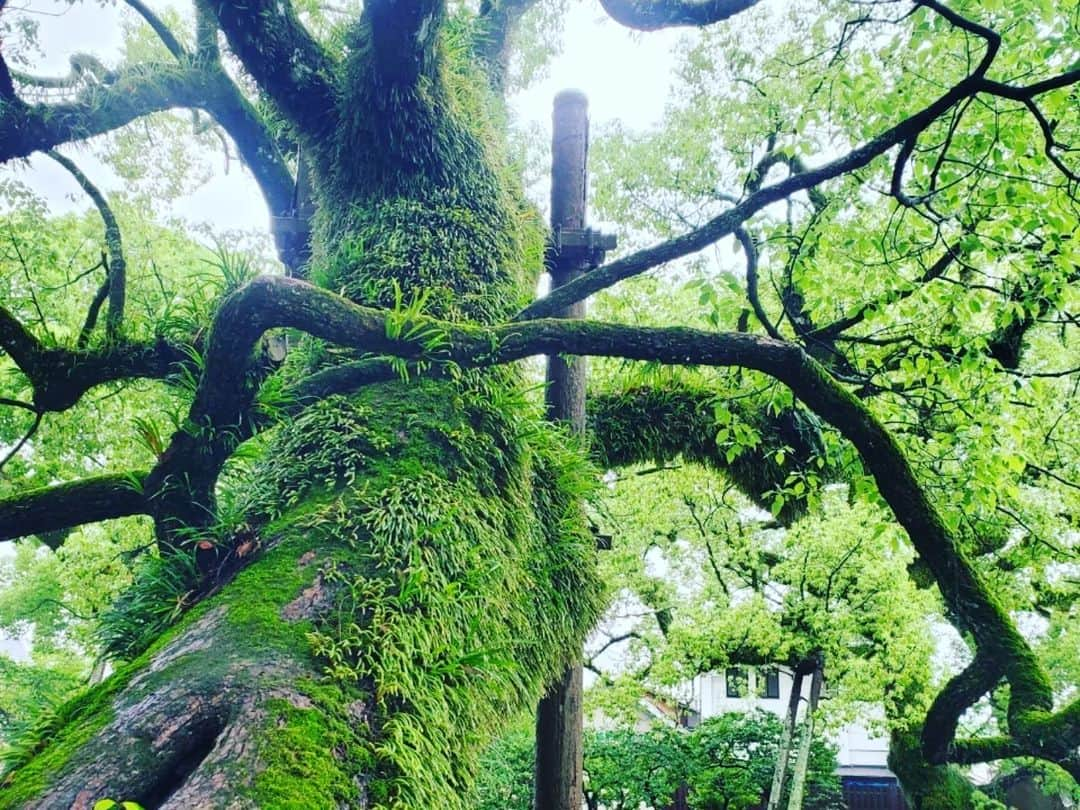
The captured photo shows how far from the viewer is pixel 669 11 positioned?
3.84 metres

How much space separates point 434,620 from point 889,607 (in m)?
7.22

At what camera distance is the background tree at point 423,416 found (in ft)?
5.92

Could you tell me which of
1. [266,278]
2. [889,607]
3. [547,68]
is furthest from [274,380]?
[889,607]

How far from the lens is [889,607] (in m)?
7.76

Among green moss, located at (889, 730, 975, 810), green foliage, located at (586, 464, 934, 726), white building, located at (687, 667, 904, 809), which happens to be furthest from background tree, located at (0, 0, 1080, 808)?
white building, located at (687, 667, 904, 809)

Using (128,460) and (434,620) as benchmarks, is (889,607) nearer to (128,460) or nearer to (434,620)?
(434,620)

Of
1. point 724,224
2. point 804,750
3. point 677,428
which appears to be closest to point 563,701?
point 677,428

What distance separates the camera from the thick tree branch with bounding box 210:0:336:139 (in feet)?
10.5

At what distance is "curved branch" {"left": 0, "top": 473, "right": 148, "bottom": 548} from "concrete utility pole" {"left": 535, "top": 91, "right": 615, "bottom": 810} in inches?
88.2

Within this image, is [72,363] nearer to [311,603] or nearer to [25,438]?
[25,438]

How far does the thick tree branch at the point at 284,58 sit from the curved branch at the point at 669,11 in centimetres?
166

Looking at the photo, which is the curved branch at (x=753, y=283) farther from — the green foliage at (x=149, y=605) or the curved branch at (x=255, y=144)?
the curved branch at (x=255, y=144)

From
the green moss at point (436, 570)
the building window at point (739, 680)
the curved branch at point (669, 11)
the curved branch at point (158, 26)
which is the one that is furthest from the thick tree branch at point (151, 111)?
the building window at point (739, 680)

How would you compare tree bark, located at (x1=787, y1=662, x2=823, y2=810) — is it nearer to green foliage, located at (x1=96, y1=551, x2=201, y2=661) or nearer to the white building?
the white building
